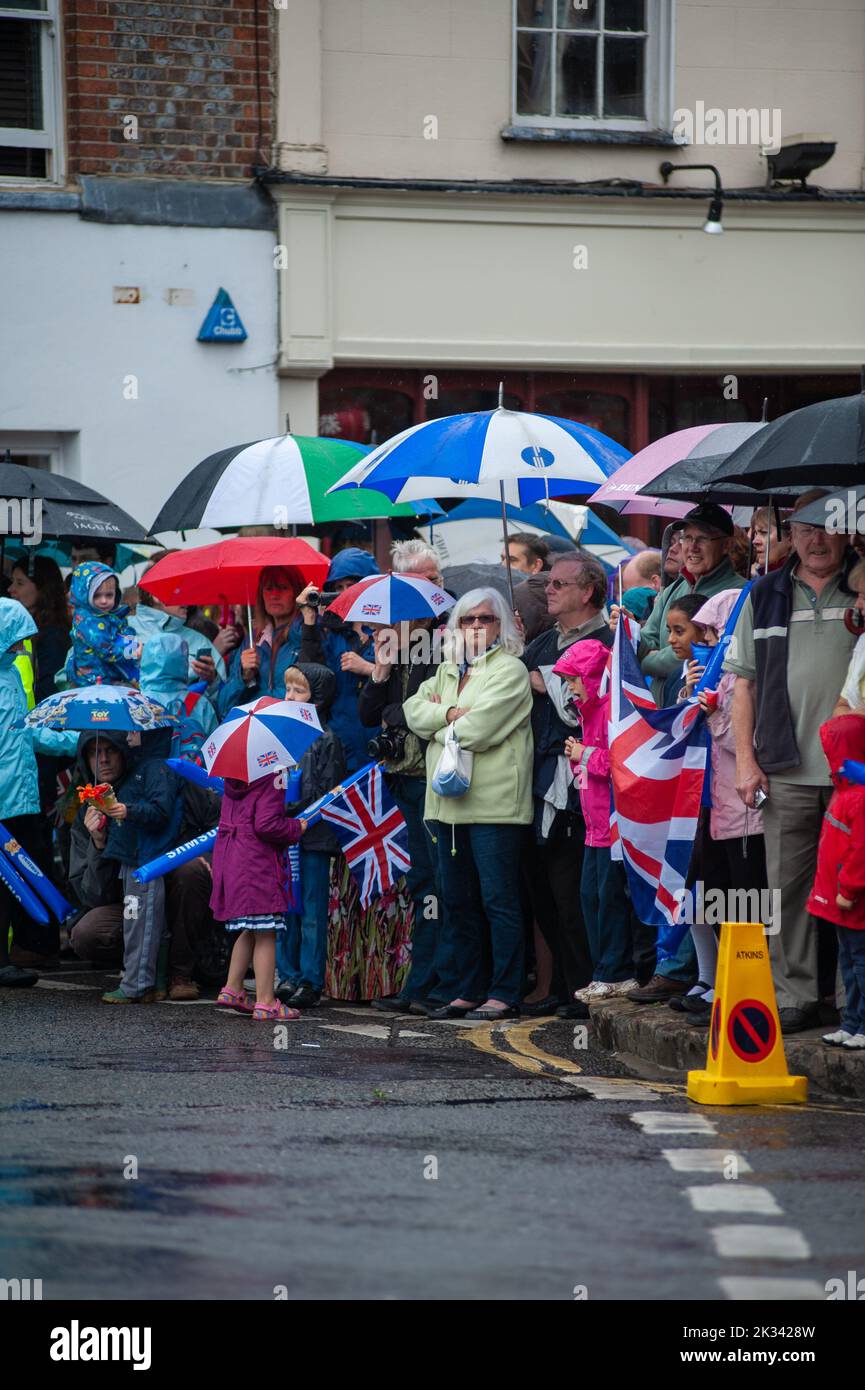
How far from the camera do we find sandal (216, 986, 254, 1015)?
10758mm

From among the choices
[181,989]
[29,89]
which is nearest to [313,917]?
[181,989]

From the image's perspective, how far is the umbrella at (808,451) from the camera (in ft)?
28.4

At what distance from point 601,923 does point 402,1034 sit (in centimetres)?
108

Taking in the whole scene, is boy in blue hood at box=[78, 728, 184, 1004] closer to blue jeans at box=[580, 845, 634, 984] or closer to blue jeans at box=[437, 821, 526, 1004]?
blue jeans at box=[437, 821, 526, 1004]

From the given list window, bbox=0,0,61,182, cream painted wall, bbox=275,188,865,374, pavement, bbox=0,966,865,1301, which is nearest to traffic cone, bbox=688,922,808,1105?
pavement, bbox=0,966,865,1301

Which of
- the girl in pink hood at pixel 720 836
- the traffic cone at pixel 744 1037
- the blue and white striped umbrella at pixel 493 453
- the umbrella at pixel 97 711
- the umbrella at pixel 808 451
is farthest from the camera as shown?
the umbrella at pixel 97 711

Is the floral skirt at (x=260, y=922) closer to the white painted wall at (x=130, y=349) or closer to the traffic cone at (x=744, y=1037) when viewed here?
the traffic cone at (x=744, y=1037)

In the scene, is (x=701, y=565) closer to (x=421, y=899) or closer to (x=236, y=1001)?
(x=421, y=899)

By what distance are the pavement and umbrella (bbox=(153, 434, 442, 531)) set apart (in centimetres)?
337

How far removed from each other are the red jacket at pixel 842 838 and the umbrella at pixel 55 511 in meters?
5.77

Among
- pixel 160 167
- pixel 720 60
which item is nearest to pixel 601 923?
pixel 160 167

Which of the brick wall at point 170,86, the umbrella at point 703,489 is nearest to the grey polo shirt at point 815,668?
the umbrella at point 703,489

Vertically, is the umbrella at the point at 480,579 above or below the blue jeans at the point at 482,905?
above

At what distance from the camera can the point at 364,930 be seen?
37.2 feet
